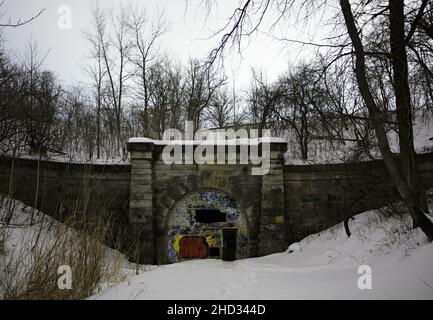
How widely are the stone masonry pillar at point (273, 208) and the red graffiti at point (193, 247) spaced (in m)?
1.79

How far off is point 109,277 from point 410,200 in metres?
4.49

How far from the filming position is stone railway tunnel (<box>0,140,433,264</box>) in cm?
956

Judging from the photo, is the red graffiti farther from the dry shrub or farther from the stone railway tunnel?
the dry shrub

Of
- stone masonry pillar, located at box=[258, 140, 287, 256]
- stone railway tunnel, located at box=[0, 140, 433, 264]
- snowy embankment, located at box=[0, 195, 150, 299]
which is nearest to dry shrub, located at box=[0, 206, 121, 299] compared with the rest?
snowy embankment, located at box=[0, 195, 150, 299]

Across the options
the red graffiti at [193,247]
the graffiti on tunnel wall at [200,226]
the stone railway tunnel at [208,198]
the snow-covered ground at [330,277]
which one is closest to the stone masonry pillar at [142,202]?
the stone railway tunnel at [208,198]

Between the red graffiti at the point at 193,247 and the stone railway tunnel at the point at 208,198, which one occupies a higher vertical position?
the stone railway tunnel at the point at 208,198

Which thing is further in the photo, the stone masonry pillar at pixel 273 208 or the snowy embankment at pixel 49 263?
the stone masonry pillar at pixel 273 208

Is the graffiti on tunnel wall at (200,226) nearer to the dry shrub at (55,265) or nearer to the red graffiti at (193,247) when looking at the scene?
the red graffiti at (193,247)

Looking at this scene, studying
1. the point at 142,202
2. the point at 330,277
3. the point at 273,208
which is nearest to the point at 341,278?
the point at 330,277

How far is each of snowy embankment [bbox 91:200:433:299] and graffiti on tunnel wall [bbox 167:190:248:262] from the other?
3.01 m

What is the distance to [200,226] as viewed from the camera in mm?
9961

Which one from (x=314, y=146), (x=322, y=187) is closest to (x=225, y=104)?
(x=314, y=146)

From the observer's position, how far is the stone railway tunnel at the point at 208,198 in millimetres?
9562
